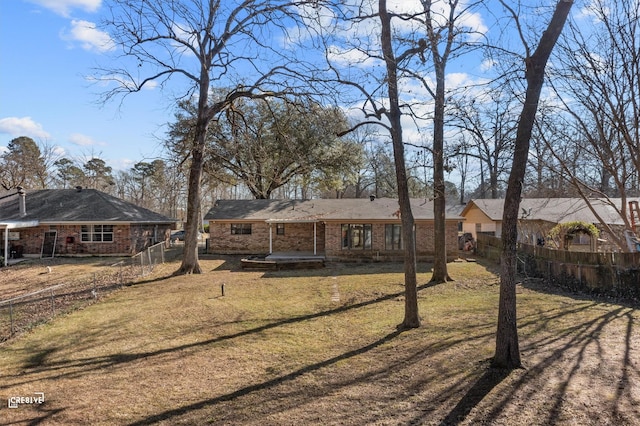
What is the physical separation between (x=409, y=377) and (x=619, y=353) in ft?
12.0

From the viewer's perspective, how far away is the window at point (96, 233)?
23.8 metres

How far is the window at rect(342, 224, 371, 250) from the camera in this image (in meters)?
21.6

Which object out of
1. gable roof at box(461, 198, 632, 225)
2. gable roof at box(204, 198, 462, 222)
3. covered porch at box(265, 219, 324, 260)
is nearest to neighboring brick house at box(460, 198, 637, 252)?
gable roof at box(461, 198, 632, 225)

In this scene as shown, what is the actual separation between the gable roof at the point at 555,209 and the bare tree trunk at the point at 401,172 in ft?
60.0

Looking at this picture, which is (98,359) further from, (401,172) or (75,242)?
(75,242)

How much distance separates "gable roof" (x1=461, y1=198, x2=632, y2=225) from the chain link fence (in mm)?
22483

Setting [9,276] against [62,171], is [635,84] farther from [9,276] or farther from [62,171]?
[62,171]

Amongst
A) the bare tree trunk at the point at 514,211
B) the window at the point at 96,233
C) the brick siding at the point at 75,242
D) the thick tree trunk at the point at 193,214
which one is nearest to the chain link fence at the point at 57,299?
the thick tree trunk at the point at 193,214

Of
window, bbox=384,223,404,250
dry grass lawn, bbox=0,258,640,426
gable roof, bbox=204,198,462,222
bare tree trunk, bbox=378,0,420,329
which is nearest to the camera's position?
dry grass lawn, bbox=0,258,640,426

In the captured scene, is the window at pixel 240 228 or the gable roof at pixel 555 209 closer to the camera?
the window at pixel 240 228

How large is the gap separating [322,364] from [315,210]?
18.7m

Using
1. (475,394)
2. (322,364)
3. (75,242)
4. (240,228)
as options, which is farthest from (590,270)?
(75,242)

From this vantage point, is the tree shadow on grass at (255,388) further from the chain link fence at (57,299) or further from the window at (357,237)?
the window at (357,237)

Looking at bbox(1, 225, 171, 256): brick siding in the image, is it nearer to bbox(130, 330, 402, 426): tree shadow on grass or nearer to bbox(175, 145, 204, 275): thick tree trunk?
bbox(175, 145, 204, 275): thick tree trunk
